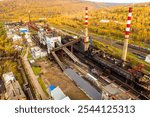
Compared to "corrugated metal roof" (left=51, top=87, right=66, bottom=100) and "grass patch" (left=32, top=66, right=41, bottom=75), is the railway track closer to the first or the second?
"corrugated metal roof" (left=51, top=87, right=66, bottom=100)

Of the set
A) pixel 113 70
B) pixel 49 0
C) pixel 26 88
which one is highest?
pixel 49 0

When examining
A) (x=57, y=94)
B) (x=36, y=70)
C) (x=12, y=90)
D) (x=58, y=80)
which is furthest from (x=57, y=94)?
(x=36, y=70)

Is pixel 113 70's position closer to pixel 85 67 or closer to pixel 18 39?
pixel 85 67

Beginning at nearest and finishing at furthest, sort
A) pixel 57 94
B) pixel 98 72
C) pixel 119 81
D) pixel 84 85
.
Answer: pixel 57 94
pixel 84 85
pixel 119 81
pixel 98 72

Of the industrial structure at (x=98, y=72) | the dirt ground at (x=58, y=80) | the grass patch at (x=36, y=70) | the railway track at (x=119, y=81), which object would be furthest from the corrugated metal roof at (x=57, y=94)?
the grass patch at (x=36, y=70)

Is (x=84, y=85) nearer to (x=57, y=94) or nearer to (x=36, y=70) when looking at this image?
(x=57, y=94)

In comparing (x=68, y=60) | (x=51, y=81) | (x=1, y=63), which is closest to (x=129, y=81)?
(x=51, y=81)
